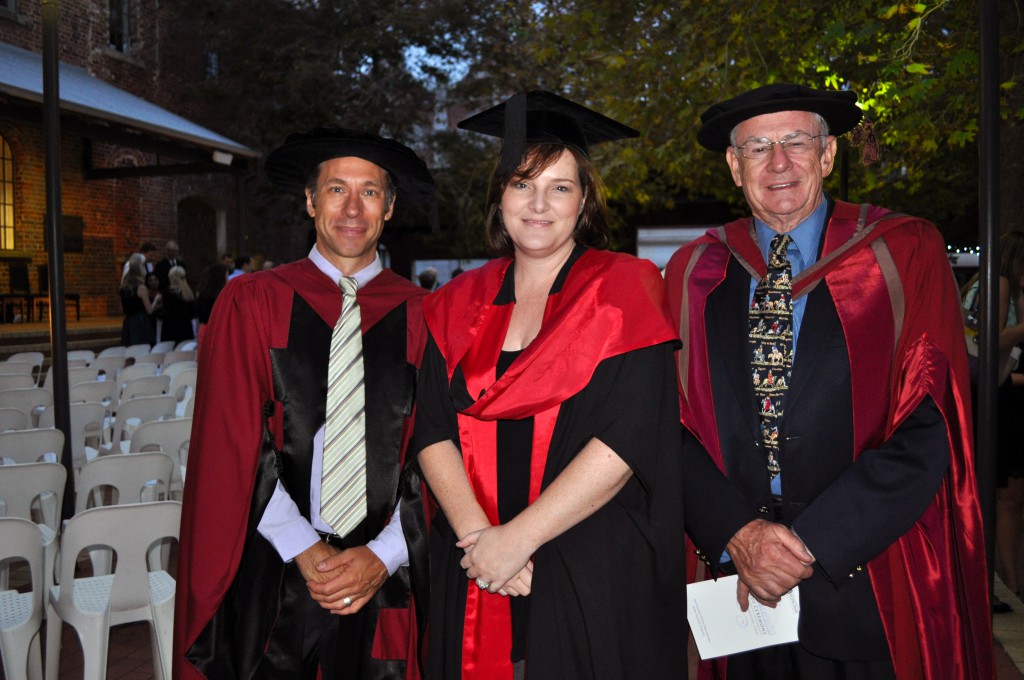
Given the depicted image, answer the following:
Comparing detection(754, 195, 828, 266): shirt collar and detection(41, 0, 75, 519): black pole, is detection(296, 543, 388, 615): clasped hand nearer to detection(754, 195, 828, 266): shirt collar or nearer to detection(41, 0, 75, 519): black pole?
detection(754, 195, 828, 266): shirt collar

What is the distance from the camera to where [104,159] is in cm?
1561

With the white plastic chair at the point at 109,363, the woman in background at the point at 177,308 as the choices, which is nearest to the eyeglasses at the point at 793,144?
the white plastic chair at the point at 109,363

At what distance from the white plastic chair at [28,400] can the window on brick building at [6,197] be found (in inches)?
385

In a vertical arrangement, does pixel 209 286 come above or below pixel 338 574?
above

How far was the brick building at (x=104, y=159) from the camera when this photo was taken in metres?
12.4

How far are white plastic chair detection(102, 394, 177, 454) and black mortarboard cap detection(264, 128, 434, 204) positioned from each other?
2.85m

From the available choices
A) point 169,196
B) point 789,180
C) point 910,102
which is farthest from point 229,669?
point 169,196

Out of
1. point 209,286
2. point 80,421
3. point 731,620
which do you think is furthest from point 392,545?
point 209,286

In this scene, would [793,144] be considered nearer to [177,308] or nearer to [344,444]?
[344,444]

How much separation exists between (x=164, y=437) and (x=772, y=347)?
3284mm

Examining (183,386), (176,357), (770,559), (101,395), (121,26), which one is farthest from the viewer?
(121,26)

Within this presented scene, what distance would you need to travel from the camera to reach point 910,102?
602 centimetres

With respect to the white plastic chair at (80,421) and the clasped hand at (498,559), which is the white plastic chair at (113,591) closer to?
the clasped hand at (498,559)

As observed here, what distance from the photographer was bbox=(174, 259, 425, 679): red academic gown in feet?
7.30
